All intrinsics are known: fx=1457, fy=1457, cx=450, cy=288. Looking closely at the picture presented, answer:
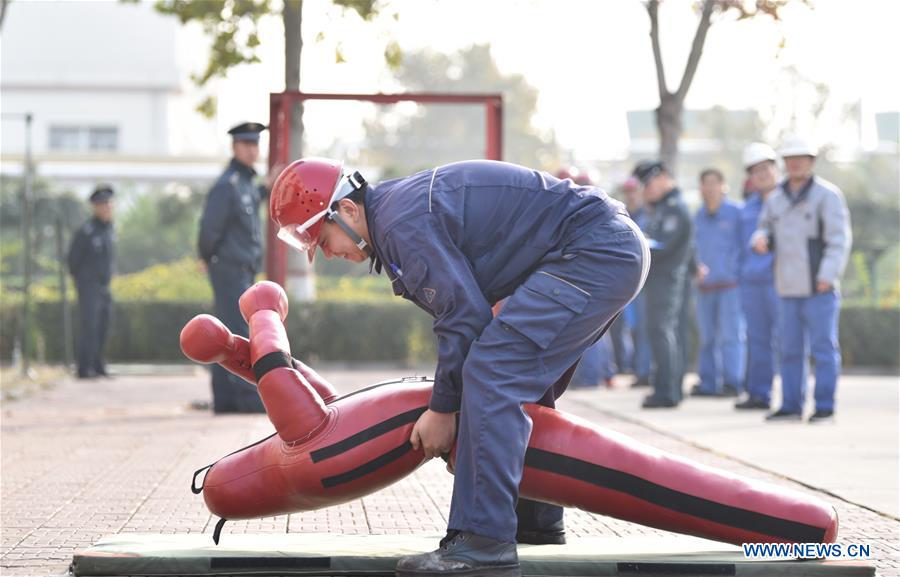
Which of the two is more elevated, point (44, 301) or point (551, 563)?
point (551, 563)

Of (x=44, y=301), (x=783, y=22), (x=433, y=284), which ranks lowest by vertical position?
(x=44, y=301)

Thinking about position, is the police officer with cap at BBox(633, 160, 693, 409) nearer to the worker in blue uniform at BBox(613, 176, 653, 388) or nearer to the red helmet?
the worker in blue uniform at BBox(613, 176, 653, 388)

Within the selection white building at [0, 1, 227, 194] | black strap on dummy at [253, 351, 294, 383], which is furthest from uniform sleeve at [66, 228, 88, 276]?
white building at [0, 1, 227, 194]

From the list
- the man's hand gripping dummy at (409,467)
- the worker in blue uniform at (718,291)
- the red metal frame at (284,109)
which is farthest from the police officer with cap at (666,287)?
the man's hand gripping dummy at (409,467)

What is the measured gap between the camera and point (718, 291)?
1409 centimetres

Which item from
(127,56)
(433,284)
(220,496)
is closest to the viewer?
(433,284)

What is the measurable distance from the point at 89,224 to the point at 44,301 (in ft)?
11.3

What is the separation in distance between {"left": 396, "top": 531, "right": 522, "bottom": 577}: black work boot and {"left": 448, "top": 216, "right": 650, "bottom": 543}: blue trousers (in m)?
0.04

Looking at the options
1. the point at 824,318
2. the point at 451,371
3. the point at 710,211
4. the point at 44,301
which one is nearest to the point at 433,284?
the point at 451,371

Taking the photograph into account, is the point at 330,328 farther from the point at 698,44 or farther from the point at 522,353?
the point at 522,353

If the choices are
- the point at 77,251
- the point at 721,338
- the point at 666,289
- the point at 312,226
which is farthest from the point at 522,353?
the point at 77,251

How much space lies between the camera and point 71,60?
62.3 metres

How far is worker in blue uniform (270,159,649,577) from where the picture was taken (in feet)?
15.3

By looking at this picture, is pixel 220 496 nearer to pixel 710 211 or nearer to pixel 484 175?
pixel 484 175
